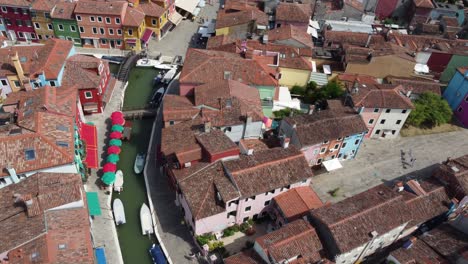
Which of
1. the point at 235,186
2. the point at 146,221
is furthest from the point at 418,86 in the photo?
the point at 146,221

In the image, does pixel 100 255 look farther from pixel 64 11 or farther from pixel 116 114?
pixel 64 11

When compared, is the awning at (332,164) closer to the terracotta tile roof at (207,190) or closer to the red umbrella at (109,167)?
the terracotta tile roof at (207,190)

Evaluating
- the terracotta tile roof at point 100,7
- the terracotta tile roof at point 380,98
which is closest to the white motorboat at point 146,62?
the terracotta tile roof at point 100,7

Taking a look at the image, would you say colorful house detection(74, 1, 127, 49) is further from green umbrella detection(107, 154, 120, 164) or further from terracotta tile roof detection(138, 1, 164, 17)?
green umbrella detection(107, 154, 120, 164)

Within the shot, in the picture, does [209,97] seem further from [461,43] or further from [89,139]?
[461,43]

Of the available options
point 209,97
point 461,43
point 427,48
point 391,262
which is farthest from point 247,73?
point 461,43

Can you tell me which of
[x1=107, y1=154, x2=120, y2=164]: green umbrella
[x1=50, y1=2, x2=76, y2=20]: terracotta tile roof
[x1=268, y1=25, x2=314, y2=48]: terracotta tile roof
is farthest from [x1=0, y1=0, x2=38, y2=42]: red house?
[x1=268, y1=25, x2=314, y2=48]: terracotta tile roof
